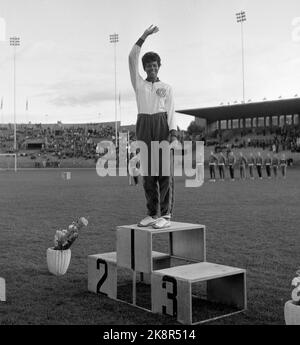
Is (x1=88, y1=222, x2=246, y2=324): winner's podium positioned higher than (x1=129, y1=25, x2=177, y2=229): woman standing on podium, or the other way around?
(x1=129, y1=25, x2=177, y2=229): woman standing on podium

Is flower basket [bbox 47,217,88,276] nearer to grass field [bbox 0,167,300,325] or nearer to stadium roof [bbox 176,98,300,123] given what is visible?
grass field [bbox 0,167,300,325]

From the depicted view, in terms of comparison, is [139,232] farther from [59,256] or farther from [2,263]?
[2,263]

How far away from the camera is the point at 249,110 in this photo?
62344 millimetres

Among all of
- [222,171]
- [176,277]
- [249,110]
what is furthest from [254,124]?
[176,277]

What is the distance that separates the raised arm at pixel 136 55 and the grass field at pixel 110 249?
2.71m

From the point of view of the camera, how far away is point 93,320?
5.13 m

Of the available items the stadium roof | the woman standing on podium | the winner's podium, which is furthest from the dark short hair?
the stadium roof

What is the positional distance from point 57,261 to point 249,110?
5759 cm

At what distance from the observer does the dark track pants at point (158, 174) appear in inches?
241

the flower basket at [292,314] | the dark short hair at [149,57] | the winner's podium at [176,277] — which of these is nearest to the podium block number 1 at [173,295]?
the winner's podium at [176,277]

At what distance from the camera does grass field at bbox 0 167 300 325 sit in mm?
5375

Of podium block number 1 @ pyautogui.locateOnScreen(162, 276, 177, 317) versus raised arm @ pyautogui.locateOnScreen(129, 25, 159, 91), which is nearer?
podium block number 1 @ pyautogui.locateOnScreen(162, 276, 177, 317)

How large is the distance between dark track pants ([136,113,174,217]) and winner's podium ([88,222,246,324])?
A: 0.30 m

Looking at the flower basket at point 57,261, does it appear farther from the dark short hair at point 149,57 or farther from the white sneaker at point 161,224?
the dark short hair at point 149,57
